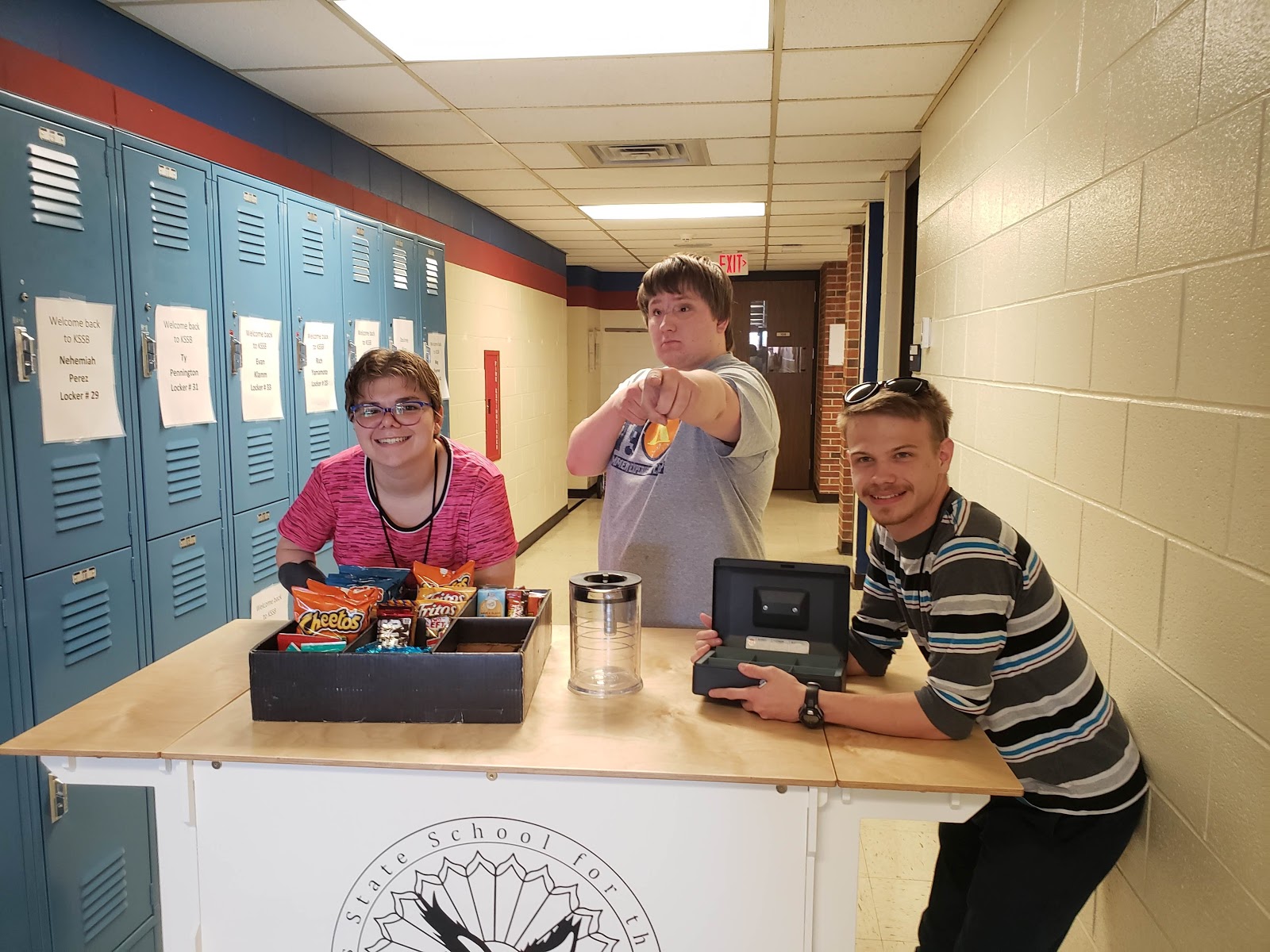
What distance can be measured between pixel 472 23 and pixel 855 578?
14.3 feet

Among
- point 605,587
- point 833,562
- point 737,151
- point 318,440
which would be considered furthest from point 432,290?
point 833,562

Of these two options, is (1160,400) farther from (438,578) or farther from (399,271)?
(399,271)

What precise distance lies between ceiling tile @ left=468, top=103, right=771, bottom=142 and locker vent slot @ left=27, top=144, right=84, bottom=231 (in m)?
1.88

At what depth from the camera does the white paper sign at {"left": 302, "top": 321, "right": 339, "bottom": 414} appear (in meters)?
3.10

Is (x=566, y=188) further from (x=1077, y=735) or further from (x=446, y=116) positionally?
(x=1077, y=735)

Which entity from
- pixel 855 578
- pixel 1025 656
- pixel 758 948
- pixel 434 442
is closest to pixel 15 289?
pixel 434 442

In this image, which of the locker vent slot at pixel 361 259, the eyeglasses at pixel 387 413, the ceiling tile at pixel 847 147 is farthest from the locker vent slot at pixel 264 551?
the ceiling tile at pixel 847 147

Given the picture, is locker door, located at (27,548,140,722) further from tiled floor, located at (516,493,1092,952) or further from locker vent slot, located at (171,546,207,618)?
tiled floor, located at (516,493,1092,952)

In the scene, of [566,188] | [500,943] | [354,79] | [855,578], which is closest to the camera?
[500,943]

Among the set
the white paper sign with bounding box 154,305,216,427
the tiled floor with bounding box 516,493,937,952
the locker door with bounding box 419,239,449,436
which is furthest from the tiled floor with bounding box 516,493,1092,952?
the white paper sign with bounding box 154,305,216,427

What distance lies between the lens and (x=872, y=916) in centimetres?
242

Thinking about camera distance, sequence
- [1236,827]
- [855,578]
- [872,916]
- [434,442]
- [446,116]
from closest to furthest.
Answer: [1236,827]
[434,442]
[872,916]
[446,116]
[855,578]

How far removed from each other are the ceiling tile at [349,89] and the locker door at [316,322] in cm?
46

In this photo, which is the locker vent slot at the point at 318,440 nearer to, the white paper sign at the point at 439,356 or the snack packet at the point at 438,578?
the white paper sign at the point at 439,356
